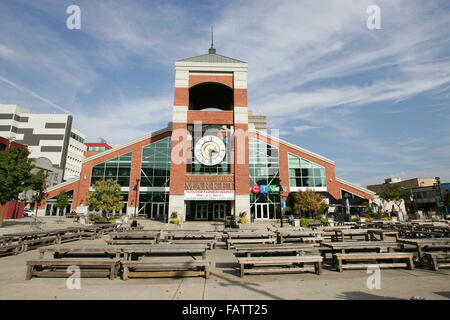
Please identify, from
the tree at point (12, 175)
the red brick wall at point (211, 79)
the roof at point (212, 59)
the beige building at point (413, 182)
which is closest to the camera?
the tree at point (12, 175)

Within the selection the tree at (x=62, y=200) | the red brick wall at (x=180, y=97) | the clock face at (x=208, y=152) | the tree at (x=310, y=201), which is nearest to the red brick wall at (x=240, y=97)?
the clock face at (x=208, y=152)

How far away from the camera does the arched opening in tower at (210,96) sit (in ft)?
111

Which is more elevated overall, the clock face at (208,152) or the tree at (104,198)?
the clock face at (208,152)

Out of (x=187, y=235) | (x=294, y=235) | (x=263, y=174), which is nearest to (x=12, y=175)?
(x=187, y=235)

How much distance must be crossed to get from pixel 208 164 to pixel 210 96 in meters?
12.0

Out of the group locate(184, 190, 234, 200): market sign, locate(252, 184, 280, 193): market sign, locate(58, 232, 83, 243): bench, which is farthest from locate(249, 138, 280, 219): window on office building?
locate(58, 232, 83, 243): bench

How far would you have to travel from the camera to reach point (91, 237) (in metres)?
16.3

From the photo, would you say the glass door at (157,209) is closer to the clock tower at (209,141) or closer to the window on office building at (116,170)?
the clock tower at (209,141)

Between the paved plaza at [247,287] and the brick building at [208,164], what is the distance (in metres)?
22.1

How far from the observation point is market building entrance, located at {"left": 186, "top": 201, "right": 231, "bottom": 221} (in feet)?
114

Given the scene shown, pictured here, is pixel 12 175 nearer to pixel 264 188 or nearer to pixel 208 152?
pixel 208 152
